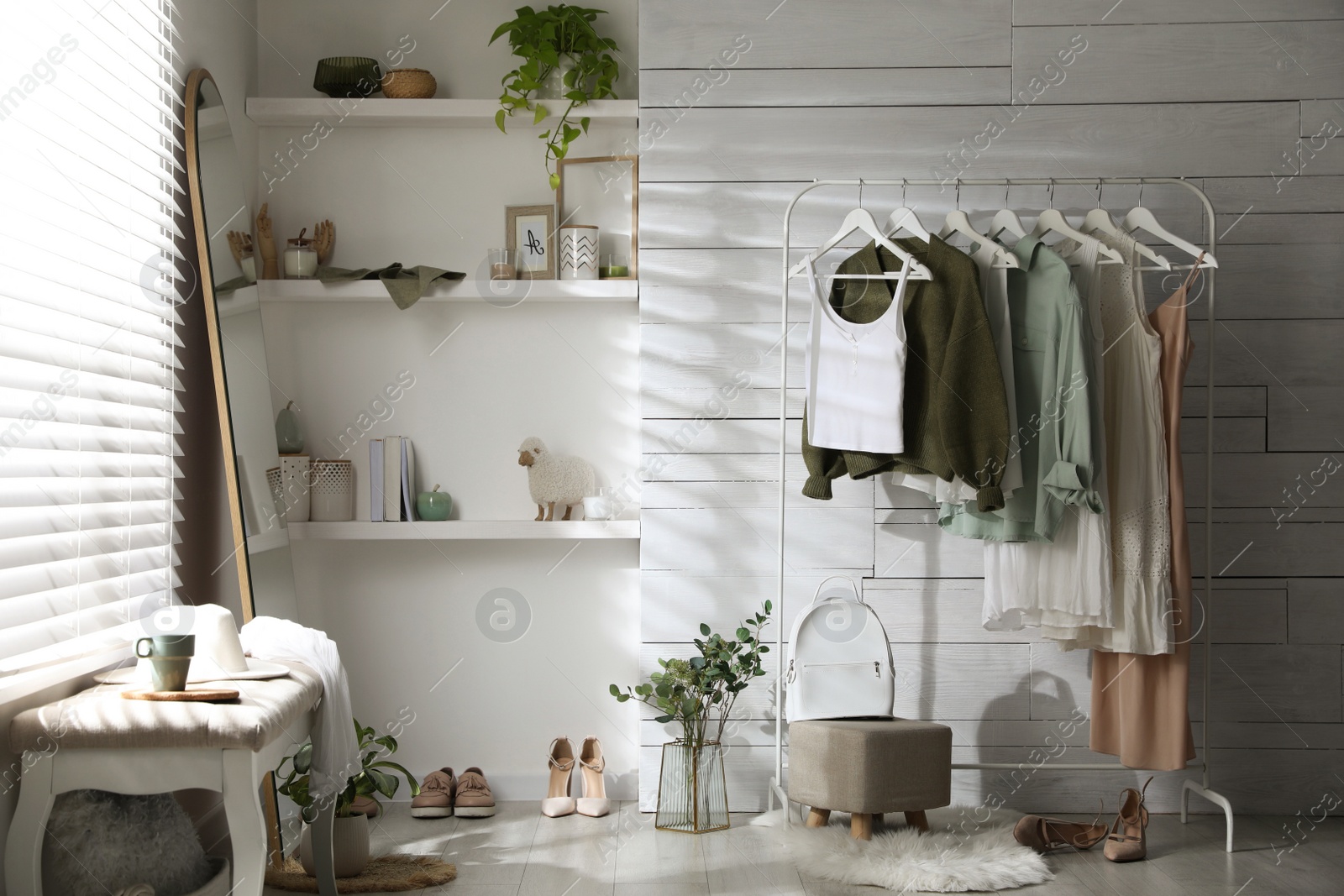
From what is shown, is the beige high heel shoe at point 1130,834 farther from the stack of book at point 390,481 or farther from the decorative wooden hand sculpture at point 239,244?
the decorative wooden hand sculpture at point 239,244

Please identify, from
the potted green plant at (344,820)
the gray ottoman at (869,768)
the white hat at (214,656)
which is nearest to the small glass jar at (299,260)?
the white hat at (214,656)

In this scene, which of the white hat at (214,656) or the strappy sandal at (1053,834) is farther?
the strappy sandal at (1053,834)

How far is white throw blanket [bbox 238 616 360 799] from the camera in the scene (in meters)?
2.15

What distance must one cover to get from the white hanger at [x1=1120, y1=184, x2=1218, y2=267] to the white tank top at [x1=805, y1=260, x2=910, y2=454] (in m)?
0.73

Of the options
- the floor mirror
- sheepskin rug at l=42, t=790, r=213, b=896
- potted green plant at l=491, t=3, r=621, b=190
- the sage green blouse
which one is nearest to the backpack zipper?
the sage green blouse

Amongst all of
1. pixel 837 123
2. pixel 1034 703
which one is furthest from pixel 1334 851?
pixel 837 123

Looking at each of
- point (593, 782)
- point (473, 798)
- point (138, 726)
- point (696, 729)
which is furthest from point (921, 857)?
point (138, 726)

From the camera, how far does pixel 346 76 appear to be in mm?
3039

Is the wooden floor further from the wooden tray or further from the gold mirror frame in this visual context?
the wooden tray

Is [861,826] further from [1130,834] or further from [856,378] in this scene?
[856,378]

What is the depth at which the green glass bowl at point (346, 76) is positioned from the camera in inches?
120

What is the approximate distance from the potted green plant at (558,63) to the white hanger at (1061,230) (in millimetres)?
1327

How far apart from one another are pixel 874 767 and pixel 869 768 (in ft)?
0.04

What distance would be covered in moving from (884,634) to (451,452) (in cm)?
147
